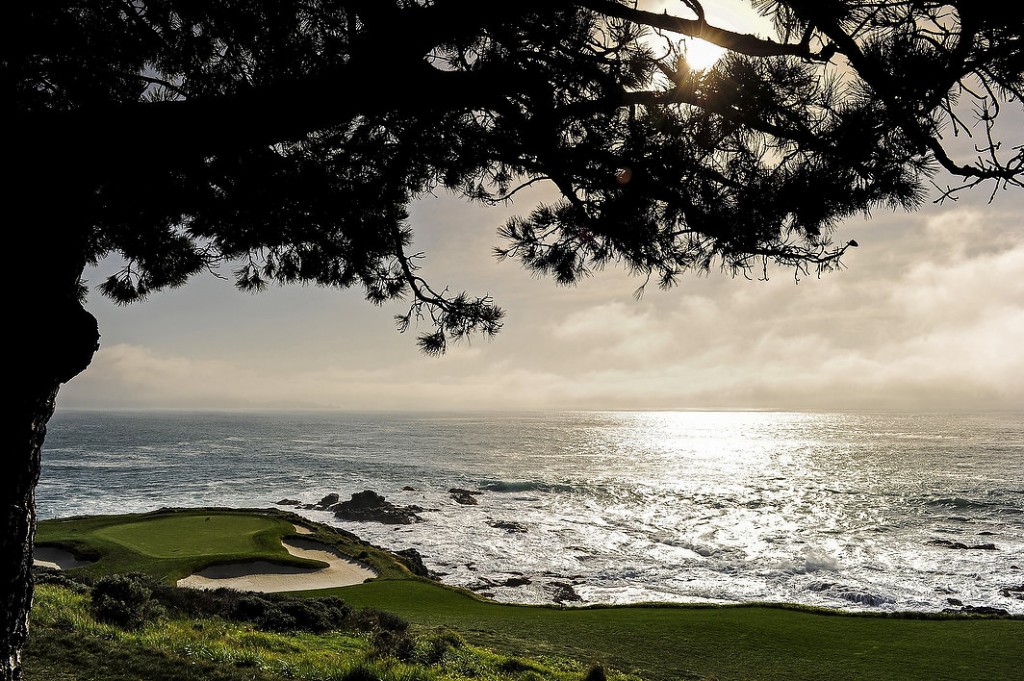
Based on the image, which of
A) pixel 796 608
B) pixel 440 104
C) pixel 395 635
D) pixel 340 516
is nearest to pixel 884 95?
pixel 440 104

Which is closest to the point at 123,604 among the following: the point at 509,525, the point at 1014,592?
the point at 509,525

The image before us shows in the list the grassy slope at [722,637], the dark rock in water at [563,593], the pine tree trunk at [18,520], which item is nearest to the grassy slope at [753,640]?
the grassy slope at [722,637]

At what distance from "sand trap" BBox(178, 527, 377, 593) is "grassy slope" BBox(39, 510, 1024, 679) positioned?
2.62 ft

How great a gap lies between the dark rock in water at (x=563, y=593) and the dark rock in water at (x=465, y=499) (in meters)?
18.3

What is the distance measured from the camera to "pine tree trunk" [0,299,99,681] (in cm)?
268

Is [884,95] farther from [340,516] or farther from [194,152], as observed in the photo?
[340,516]

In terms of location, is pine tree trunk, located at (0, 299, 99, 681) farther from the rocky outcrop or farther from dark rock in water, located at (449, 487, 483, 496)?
dark rock in water, located at (449, 487, 483, 496)

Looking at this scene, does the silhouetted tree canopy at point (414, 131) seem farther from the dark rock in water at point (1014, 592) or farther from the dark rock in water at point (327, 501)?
the dark rock in water at point (327, 501)

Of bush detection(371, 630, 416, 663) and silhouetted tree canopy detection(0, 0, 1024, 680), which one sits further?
bush detection(371, 630, 416, 663)

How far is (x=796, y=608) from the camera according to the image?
1289cm

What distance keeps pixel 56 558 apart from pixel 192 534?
13.8 ft

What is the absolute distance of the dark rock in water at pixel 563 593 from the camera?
724 inches

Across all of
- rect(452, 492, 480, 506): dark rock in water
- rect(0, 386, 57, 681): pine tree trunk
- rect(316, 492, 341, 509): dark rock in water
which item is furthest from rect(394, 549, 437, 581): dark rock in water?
rect(0, 386, 57, 681): pine tree trunk

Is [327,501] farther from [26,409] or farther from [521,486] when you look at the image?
[26,409]
